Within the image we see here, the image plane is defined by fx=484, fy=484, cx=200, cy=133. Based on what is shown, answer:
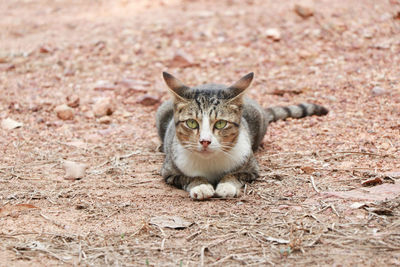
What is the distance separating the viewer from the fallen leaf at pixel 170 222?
154 inches

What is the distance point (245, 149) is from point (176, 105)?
848 mm

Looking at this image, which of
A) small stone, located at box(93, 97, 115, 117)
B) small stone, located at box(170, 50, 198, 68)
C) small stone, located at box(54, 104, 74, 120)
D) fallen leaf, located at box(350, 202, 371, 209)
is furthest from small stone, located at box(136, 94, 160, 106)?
fallen leaf, located at box(350, 202, 371, 209)

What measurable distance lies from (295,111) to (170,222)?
10.9 feet

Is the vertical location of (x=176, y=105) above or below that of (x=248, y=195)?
above

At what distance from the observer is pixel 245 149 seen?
16.5 feet

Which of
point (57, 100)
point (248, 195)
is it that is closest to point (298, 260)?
point (248, 195)

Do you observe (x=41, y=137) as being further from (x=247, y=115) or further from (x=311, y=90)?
(x=311, y=90)

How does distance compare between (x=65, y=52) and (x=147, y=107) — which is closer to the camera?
(x=147, y=107)

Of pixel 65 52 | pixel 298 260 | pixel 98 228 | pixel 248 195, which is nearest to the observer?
pixel 298 260

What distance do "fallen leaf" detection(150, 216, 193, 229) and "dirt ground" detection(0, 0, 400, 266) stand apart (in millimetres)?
25

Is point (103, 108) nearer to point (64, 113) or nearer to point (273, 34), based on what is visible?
point (64, 113)

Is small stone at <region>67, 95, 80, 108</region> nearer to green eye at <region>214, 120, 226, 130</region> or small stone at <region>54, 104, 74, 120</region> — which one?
small stone at <region>54, 104, 74, 120</region>

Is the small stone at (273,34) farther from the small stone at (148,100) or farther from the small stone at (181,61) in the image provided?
Result: the small stone at (148,100)

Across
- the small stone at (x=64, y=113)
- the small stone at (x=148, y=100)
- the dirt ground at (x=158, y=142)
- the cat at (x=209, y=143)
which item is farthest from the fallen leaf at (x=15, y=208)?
the small stone at (x=148, y=100)
